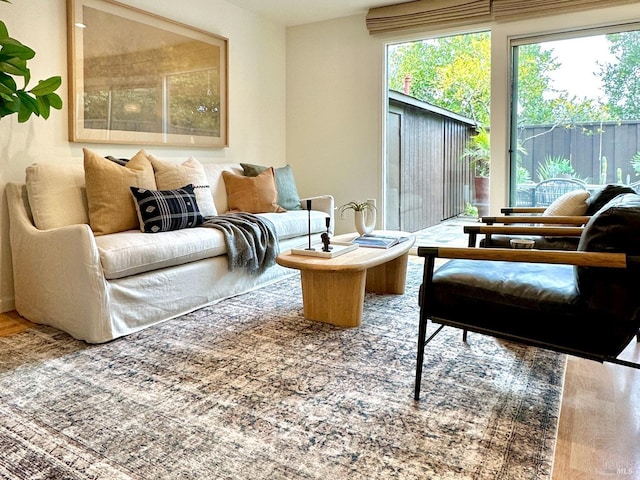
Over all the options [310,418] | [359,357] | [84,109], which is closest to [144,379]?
[310,418]

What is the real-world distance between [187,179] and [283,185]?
3.55 ft

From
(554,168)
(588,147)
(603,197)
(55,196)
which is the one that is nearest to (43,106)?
(55,196)

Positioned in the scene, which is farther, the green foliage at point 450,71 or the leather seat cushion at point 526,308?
the green foliage at point 450,71

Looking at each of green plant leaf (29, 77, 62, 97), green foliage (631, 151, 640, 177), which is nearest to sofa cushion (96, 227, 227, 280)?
green plant leaf (29, 77, 62, 97)

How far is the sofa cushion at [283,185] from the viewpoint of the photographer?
4293mm

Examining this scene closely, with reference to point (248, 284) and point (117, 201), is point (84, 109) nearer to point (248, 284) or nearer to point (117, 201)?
point (117, 201)

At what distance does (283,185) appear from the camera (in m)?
4.38

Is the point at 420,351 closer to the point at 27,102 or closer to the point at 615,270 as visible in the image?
the point at 615,270

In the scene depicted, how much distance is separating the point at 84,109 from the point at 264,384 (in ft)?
8.06

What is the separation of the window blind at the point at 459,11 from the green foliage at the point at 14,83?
10.2 ft

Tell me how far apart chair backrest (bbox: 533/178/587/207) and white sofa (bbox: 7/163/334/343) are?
2698mm

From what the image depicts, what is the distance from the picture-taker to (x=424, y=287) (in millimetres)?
1884

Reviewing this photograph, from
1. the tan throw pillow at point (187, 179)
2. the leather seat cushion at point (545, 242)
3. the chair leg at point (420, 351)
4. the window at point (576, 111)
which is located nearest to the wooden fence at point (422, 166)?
the window at point (576, 111)

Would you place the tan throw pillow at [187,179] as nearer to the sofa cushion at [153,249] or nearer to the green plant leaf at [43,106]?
the sofa cushion at [153,249]
